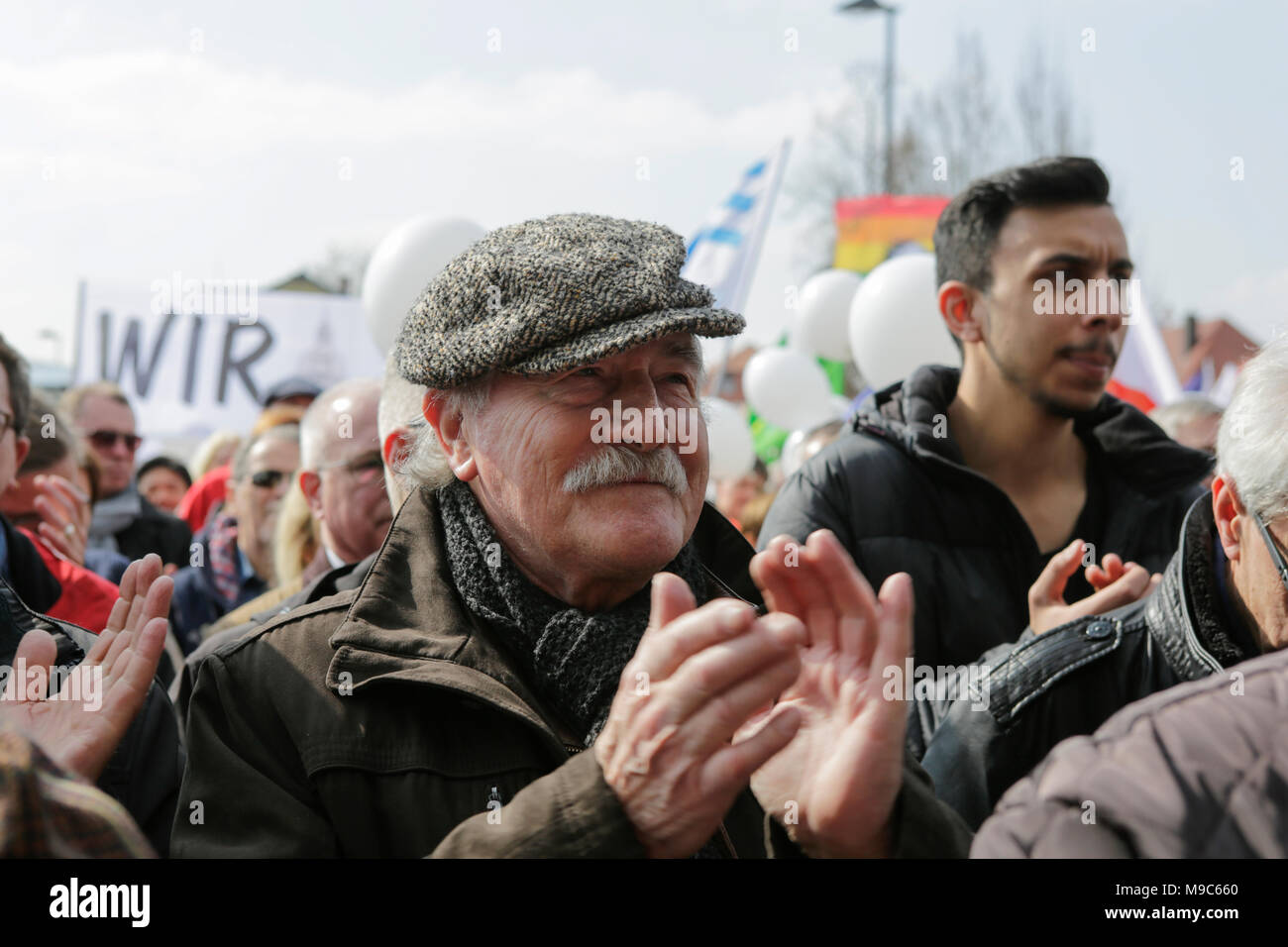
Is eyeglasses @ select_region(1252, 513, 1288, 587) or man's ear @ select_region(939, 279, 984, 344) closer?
eyeglasses @ select_region(1252, 513, 1288, 587)

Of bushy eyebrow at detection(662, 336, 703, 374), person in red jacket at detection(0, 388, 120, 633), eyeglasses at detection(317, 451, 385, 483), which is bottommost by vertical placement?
person in red jacket at detection(0, 388, 120, 633)

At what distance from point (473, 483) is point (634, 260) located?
Answer: 1.58ft

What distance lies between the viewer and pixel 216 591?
15.1 feet

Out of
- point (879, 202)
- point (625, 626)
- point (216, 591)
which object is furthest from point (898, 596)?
point (879, 202)

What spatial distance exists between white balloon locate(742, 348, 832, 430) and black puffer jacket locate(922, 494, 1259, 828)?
27.4ft

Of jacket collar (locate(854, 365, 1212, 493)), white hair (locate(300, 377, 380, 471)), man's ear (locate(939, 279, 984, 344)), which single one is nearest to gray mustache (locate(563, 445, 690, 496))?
jacket collar (locate(854, 365, 1212, 493))

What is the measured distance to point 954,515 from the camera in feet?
10.6

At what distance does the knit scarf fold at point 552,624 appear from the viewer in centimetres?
189

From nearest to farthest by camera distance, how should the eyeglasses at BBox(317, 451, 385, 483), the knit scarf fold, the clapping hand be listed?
the clapping hand, the knit scarf fold, the eyeglasses at BBox(317, 451, 385, 483)

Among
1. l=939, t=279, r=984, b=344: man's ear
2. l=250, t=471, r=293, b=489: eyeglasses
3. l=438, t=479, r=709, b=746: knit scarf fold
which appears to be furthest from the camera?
l=250, t=471, r=293, b=489: eyeglasses

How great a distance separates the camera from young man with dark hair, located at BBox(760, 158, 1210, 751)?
10.4 ft

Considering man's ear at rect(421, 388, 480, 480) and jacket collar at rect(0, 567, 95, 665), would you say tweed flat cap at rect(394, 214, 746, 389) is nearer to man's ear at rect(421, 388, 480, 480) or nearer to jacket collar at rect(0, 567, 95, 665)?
man's ear at rect(421, 388, 480, 480)

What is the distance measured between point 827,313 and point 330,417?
612cm

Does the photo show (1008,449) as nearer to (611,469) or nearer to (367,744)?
(611,469)
